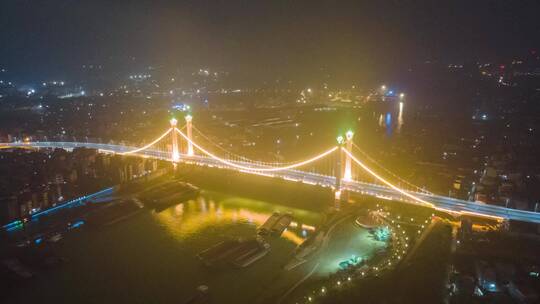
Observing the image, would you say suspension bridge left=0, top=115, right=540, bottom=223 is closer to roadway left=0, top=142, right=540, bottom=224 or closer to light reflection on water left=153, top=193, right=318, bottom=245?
roadway left=0, top=142, right=540, bottom=224

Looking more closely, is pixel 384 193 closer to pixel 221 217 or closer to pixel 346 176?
pixel 346 176

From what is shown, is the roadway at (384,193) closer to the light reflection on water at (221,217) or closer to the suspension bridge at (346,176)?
the suspension bridge at (346,176)

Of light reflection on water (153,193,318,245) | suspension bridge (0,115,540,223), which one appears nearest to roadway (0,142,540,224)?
suspension bridge (0,115,540,223)

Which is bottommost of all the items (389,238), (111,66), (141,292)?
(141,292)

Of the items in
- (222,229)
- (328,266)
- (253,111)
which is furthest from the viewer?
(253,111)

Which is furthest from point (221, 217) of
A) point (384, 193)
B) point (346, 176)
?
point (384, 193)

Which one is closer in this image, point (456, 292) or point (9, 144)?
point (456, 292)

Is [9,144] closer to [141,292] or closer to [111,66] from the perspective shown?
[141,292]

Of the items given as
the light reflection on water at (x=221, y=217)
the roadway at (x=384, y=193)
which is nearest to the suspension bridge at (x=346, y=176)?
the roadway at (x=384, y=193)

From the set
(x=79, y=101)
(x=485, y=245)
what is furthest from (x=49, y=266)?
(x=79, y=101)
